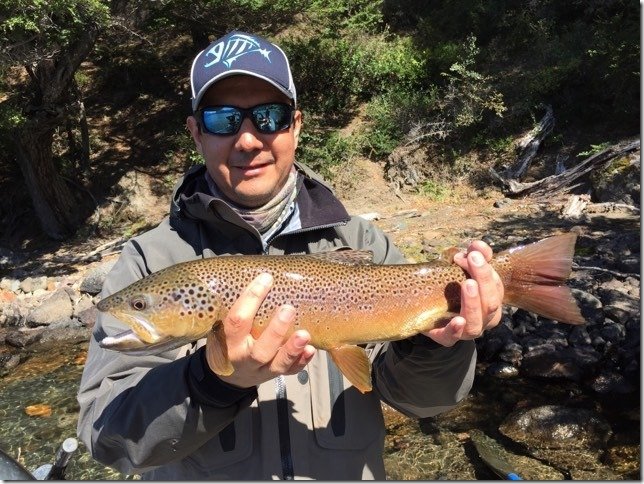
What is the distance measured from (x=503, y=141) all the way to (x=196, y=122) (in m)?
14.9

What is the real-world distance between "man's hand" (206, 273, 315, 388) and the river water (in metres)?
4.69

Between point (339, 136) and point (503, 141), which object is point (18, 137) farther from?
point (503, 141)

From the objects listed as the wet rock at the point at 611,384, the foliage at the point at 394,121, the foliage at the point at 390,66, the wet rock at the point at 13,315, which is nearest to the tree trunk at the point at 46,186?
the foliage at the point at 390,66

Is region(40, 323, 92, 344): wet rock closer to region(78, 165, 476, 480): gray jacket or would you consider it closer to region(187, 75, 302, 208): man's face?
region(78, 165, 476, 480): gray jacket

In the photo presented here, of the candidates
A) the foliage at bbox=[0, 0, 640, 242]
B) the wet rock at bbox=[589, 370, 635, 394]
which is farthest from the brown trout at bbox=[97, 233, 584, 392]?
the foliage at bbox=[0, 0, 640, 242]

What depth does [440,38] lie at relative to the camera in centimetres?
2016

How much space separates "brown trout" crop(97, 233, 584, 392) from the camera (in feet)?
7.78

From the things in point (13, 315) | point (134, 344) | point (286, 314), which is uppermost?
point (286, 314)

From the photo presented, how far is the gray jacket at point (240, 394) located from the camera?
216 centimetres

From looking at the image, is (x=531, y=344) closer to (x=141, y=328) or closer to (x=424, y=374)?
(x=424, y=374)

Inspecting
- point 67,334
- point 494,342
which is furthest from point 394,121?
point 67,334

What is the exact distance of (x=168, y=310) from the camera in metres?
2.38

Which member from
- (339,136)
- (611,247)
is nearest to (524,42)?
(339,136)

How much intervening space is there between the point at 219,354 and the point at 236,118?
1.16 metres
